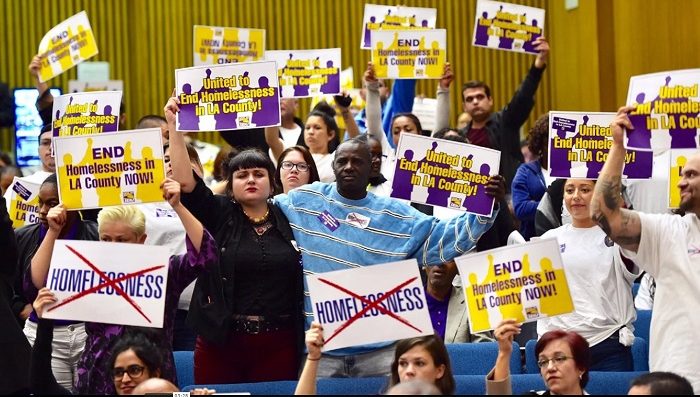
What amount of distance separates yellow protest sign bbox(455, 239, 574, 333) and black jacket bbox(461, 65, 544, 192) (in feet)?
9.82

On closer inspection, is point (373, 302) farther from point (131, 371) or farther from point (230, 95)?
point (230, 95)

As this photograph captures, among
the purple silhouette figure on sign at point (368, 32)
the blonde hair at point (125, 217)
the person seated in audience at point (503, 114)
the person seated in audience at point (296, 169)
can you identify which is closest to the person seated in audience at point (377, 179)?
the person seated in audience at point (296, 169)

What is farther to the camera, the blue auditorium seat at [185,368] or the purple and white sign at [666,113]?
the blue auditorium seat at [185,368]

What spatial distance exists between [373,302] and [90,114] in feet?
8.19

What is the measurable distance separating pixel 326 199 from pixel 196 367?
88 centimetres

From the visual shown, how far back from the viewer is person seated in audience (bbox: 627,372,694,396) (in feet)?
12.6

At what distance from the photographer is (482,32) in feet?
25.9

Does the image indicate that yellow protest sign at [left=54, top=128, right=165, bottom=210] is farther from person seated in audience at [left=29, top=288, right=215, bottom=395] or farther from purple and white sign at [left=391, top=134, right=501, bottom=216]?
purple and white sign at [left=391, top=134, right=501, bottom=216]

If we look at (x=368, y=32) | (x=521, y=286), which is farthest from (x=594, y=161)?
(x=368, y=32)

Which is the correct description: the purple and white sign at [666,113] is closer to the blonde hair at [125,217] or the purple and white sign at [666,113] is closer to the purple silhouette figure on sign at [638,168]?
the purple silhouette figure on sign at [638,168]

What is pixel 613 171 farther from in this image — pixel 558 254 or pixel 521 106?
pixel 521 106

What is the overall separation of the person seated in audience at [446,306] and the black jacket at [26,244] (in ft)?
5.61

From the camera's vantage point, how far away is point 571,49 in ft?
36.9

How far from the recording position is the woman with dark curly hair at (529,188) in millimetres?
6730
